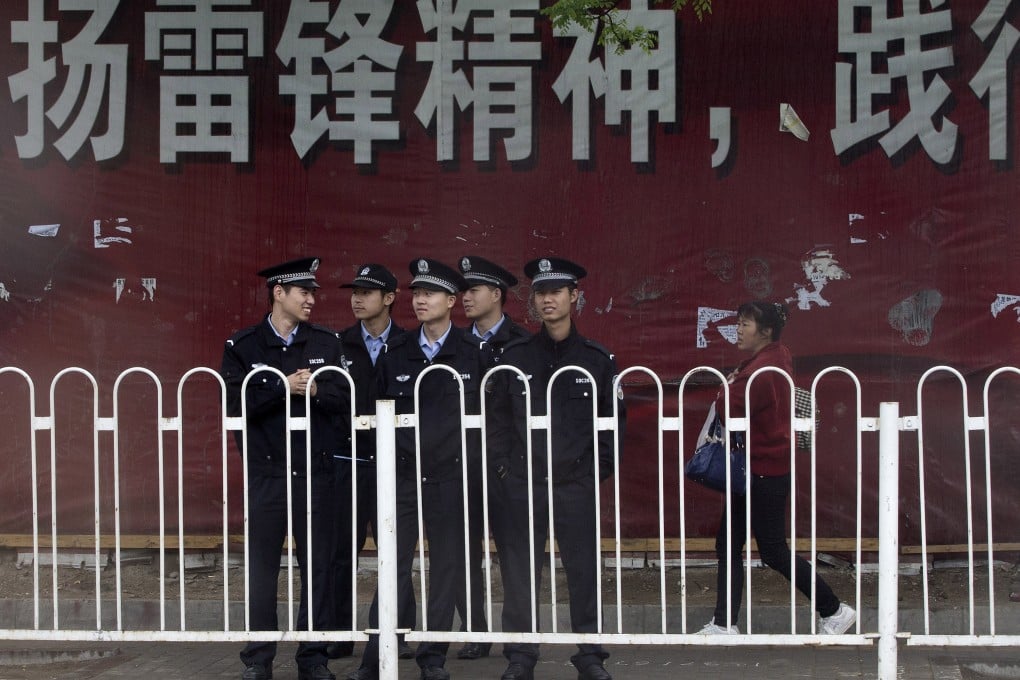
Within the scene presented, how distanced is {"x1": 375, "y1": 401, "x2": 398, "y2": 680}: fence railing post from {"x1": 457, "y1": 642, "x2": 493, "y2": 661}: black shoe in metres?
0.89

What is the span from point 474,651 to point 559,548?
953 millimetres

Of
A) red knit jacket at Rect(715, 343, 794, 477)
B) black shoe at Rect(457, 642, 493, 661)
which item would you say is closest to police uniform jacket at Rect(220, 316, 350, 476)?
black shoe at Rect(457, 642, 493, 661)

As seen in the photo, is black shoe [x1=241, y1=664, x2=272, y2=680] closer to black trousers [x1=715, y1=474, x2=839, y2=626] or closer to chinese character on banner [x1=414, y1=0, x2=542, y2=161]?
black trousers [x1=715, y1=474, x2=839, y2=626]

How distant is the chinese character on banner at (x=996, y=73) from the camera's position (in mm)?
7500

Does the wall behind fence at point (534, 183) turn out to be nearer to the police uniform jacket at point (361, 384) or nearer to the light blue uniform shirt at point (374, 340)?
the light blue uniform shirt at point (374, 340)

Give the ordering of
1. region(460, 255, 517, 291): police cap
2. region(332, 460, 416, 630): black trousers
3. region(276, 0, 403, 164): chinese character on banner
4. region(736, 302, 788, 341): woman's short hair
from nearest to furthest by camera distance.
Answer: region(332, 460, 416, 630): black trousers, region(460, 255, 517, 291): police cap, region(736, 302, 788, 341): woman's short hair, region(276, 0, 403, 164): chinese character on banner

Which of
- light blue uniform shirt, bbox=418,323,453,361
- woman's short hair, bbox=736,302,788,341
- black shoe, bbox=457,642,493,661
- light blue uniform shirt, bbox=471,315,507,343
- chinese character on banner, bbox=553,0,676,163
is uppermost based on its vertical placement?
chinese character on banner, bbox=553,0,676,163

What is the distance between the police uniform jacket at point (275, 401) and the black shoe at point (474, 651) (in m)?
1.18

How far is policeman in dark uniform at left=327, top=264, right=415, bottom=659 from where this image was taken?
240 inches

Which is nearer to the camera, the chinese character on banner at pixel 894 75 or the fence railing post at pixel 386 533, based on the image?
the fence railing post at pixel 386 533

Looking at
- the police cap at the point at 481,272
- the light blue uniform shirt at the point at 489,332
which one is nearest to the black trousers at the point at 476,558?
the light blue uniform shirt at the point at 489,332

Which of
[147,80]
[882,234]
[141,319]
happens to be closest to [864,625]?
[882,234]

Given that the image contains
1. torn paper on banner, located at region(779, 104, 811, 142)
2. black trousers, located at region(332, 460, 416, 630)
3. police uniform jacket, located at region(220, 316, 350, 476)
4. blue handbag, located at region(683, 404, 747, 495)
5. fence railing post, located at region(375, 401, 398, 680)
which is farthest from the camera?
torn paper on banner, located at region(779, 104, 811, 142)

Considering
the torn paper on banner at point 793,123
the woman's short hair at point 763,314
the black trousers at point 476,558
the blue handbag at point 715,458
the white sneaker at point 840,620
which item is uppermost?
the torn paper on banner at point 793,123
